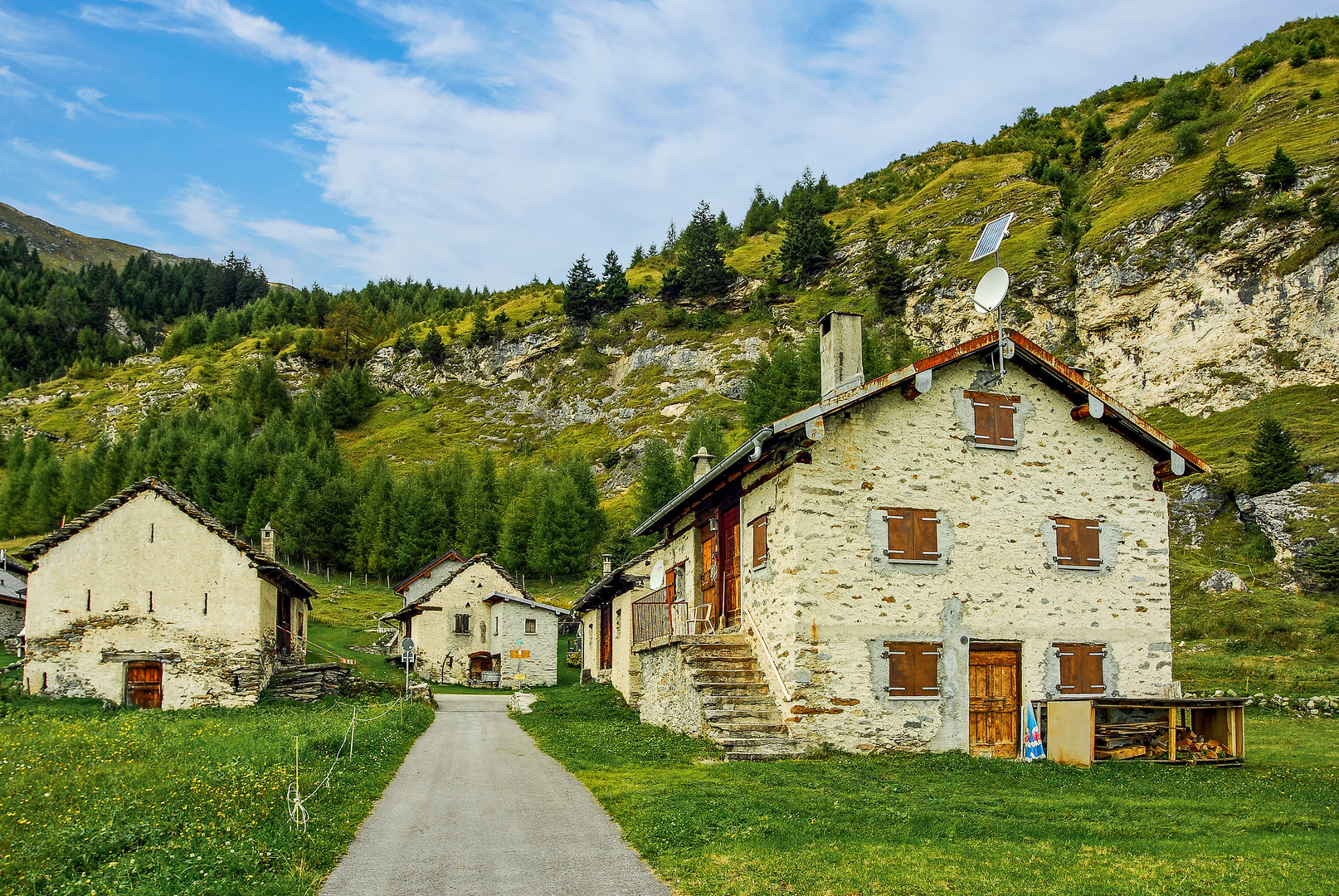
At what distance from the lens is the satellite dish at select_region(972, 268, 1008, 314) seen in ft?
61.5

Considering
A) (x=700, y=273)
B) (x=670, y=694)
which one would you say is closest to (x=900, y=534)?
(x=670, y=694)

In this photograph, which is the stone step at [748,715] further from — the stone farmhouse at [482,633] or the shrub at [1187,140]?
the shrub at [1187,140]

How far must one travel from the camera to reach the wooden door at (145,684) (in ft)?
92.5

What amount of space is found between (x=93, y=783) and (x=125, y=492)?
66.5 ft

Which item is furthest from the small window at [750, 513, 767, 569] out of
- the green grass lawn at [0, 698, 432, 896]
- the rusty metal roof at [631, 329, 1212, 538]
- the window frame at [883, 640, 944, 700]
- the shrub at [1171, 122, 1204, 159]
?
the shrub at [1171, 122, 1204, 159]

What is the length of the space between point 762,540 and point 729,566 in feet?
9.19

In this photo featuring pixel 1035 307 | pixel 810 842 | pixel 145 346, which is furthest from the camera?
pixel 145 346

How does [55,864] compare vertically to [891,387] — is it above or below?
below

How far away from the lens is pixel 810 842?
9.36 m

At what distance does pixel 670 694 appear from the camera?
67.6 ft

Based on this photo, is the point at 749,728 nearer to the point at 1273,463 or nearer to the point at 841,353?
the point at 841,353

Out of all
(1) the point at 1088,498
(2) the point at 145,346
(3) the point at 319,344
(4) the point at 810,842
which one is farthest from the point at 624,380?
(2) the point at 145,346

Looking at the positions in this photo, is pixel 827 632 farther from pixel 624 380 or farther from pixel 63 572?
pixel 624 380

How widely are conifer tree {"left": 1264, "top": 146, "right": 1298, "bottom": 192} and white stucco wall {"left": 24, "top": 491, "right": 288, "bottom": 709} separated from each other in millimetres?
78524
